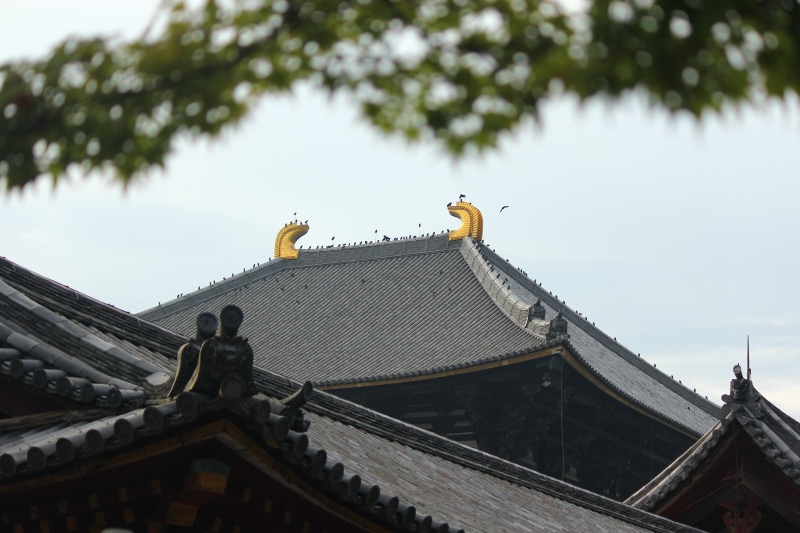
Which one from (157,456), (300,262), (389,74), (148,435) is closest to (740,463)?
(157,456)

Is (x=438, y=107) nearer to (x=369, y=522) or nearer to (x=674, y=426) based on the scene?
(x=369, y=522)

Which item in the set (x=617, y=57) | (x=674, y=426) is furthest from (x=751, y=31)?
(x=674, y=426)

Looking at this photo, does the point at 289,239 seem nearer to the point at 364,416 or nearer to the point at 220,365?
the point at 364,416

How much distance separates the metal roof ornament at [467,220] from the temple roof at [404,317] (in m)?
0.29

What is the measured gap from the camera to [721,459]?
13945 mm

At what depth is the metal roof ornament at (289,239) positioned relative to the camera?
34.3 meters

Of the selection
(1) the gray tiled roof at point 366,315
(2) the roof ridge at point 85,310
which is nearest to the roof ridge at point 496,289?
(1) the gray tiled roof at point 366,315

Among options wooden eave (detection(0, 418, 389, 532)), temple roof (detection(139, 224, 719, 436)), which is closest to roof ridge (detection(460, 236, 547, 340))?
temple roof (detection(139, 224, 719, 436))

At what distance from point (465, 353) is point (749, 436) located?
40.4 feet

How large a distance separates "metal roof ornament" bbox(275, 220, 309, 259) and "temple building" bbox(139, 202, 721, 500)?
5 cm

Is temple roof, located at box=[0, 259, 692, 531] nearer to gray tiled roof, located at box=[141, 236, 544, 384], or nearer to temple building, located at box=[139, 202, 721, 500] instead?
temple building, located at box=[139, 202, 721, 500]

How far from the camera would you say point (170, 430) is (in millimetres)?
6492

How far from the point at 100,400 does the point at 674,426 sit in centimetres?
2063

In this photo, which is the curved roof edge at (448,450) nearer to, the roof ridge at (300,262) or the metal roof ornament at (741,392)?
the metal roof ornament at (741,392)
